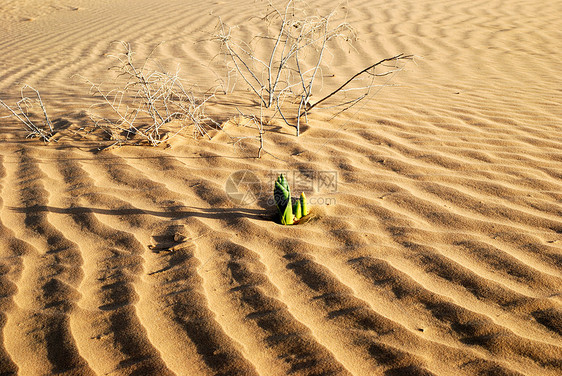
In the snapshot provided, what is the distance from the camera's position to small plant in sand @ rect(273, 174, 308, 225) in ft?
8.04

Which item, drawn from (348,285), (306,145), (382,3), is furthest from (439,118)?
(382,3)

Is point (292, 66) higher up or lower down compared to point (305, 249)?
higher up

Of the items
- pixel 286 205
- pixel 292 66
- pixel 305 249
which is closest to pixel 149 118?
pixel 286 205

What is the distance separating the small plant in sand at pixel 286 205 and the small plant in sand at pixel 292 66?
0.92 m

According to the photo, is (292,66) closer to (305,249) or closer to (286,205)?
(286,205)

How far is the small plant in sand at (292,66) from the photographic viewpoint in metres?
3.46

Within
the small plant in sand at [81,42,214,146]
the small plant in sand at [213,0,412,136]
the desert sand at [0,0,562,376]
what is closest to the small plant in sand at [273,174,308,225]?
the desert sand at [0,0,562,376]

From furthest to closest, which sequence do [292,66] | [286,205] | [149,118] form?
[292,66], [149,118], [286,205]

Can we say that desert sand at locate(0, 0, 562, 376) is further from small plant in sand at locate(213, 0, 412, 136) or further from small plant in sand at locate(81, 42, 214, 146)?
small plant in sand at locate(213, 0, 412, 136)

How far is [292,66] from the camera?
5.96 metres

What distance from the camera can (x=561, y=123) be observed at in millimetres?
3762

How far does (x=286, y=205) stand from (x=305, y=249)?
0.31 m

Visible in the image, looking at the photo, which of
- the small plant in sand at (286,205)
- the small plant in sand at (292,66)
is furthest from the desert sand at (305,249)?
the small plant in sand at (292,66)

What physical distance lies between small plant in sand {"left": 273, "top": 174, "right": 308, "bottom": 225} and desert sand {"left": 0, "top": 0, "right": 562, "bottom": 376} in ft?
0.31
